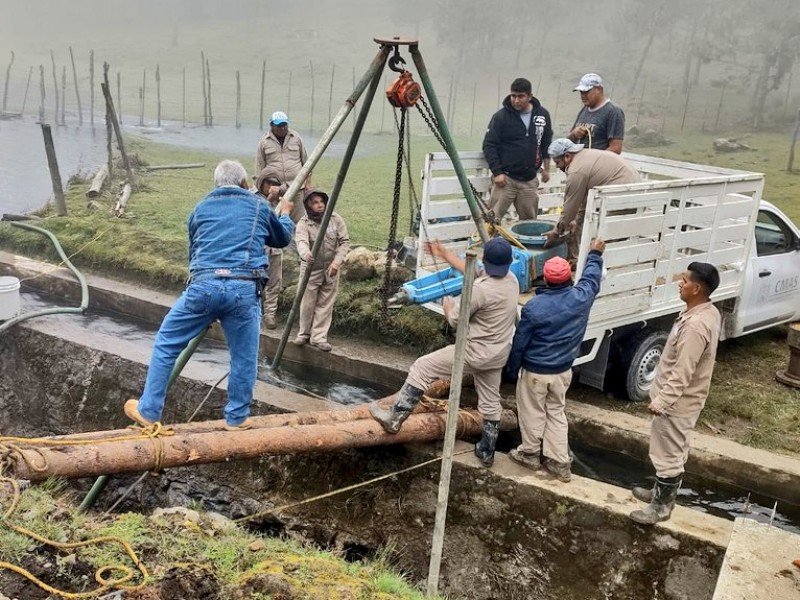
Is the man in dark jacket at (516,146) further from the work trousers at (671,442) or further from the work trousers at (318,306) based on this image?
the work trousers at (671,442)

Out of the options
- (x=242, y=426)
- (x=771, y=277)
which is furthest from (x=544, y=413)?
(x=771, y=277)

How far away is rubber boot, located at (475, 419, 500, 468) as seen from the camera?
17.9 feet

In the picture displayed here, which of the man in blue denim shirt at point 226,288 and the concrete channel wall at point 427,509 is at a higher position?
the man in blue denim shirt at point 226,288

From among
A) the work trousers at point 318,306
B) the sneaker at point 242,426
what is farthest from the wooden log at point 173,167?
the sneaker at point 242,426

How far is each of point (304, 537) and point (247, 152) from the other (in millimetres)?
19907

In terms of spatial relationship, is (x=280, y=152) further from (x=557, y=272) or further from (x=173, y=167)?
(x=173, y=167)

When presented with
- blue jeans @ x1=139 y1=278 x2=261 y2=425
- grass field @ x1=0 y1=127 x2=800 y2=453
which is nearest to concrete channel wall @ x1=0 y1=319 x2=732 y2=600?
blue jeans @ x1=139 y1=278 x2=261 y2=425

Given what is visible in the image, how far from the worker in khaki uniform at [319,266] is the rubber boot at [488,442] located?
286 cm

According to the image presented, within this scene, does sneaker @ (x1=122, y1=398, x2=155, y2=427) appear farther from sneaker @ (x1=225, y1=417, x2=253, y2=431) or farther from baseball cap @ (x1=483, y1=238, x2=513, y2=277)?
baseball cap @ (x1=483, y1=238, x2=513, y2=277)

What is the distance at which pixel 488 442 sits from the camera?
215 inches

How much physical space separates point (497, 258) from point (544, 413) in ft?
4.21

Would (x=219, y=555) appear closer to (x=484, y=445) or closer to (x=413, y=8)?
(x=484, y=445)

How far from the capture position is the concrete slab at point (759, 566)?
12.8 ft

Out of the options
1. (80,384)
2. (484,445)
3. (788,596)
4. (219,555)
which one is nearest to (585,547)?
(484,445)
